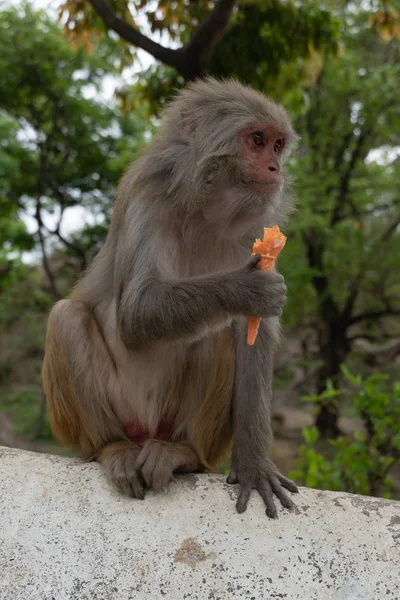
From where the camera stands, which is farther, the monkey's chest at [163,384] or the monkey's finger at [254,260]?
the monkey's chest at [163,384]

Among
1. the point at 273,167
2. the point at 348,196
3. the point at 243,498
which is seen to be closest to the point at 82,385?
the point at 243,498

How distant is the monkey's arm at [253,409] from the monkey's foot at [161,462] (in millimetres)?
245

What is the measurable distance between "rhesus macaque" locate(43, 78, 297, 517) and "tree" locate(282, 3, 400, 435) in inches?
324

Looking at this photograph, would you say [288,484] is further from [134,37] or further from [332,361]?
[332,361]

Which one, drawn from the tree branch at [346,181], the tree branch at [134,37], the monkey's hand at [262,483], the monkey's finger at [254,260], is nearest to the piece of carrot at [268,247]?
the monkey's finger at [254,260]

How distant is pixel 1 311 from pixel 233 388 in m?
13.7

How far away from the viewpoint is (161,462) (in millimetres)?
3154

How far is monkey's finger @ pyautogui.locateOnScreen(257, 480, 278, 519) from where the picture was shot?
9.84 ft

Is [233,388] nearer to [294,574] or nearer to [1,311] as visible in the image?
[294,574]

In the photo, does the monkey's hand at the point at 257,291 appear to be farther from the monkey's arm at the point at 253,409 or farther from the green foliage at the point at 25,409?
the green foliage at the point at 25,409

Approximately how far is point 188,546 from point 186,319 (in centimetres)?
102

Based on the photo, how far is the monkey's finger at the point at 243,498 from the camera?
303cm

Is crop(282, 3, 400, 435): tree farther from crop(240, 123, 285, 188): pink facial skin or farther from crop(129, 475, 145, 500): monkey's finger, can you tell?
crop(129, 475, 145, 500): monkey's finger

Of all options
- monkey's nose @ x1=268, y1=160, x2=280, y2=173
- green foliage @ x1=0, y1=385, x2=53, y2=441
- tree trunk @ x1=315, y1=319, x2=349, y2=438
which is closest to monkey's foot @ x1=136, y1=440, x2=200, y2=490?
monkey's nose @ x1=268, y1=160, x2=280, y2=173
